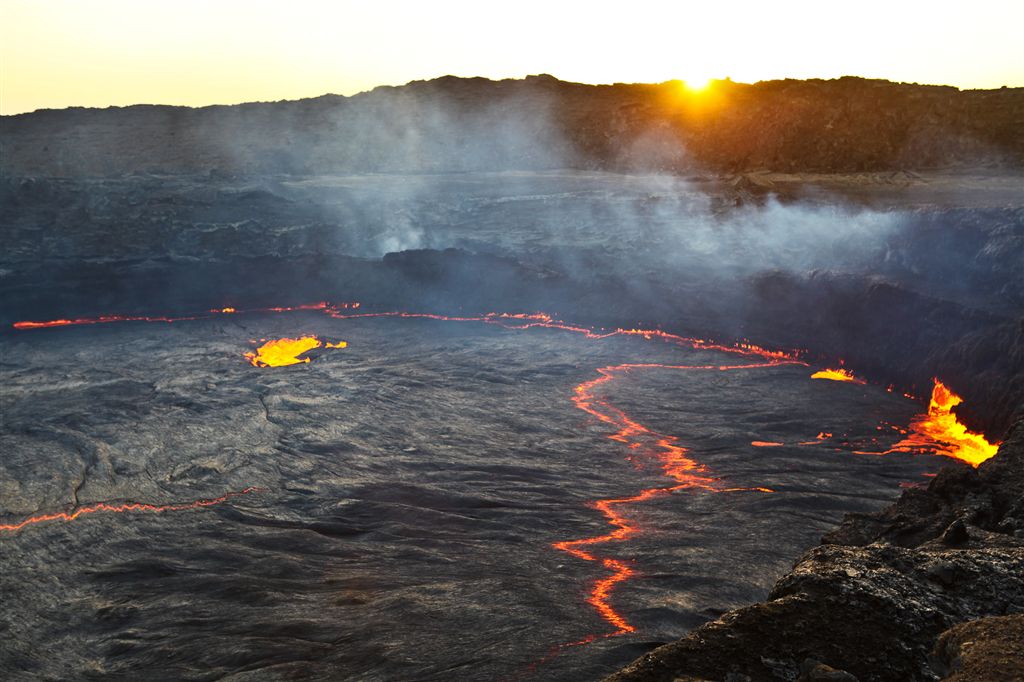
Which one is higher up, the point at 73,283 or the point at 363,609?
the point at 73,283

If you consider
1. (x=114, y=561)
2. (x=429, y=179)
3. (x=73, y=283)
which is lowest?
(x=114, y=561)

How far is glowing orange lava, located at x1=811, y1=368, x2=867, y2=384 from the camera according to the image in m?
16.5

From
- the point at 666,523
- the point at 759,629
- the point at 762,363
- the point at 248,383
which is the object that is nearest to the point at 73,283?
the point at 248,383

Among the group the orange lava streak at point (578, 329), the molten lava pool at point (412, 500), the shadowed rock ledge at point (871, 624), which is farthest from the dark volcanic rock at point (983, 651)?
the orange lava streak at point (578, 329)

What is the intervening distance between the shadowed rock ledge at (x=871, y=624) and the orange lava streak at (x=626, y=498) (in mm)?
4022

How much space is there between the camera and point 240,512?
11.0 metres

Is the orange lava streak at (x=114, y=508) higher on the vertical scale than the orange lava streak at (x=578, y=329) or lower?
lower

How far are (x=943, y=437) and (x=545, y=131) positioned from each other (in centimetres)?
3498

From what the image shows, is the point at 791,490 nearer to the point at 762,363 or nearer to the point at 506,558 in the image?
the point at 506,558

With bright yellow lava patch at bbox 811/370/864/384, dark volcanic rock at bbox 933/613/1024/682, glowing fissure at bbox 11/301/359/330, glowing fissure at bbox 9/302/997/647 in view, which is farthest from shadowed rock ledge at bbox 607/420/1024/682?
glowing fissure at bbox 11/301/359/330

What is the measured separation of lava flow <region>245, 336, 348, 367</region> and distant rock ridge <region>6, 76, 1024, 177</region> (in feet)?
79.8

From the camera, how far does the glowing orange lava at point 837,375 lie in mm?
16500

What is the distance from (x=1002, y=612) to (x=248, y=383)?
48.6 feet

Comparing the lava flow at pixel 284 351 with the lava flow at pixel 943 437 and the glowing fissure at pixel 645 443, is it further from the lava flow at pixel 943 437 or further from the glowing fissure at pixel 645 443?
the lava flow at pixel 943 437
